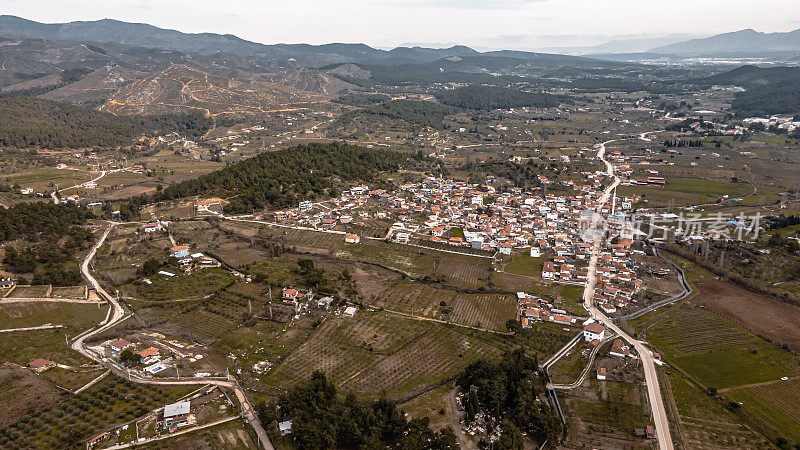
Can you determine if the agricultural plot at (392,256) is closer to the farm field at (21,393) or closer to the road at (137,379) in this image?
the road at (137,379)

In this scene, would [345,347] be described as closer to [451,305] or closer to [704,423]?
[451,305]

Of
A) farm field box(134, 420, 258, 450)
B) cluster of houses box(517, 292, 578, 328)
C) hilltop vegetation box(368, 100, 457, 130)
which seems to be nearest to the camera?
farm field box(134, 420, 258, 450)

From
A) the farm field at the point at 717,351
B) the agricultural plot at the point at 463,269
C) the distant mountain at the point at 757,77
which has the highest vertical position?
the distant mountain at the point at 757,77

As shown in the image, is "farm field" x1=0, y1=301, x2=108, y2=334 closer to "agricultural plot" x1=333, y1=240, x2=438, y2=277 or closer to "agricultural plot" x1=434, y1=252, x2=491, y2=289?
"agricultural plot" x1=333, y1=240, x2=438, y2=277

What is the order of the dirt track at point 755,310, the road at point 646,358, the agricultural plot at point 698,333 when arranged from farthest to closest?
the dirt track at point 755,310 < the agricultural plot at point 698,333 < the road at point 646,358

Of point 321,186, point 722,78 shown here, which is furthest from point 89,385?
point 722,78

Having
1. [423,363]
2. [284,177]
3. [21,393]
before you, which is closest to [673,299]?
[423,363]

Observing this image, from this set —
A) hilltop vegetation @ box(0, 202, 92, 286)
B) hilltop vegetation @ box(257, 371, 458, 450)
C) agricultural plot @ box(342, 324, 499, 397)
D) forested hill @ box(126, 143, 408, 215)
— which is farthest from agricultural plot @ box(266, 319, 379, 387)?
forested hill @ box(126, 143, 408, 215)

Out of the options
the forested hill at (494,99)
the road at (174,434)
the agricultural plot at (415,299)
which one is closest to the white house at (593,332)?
the agricultural plot at (415,299)
